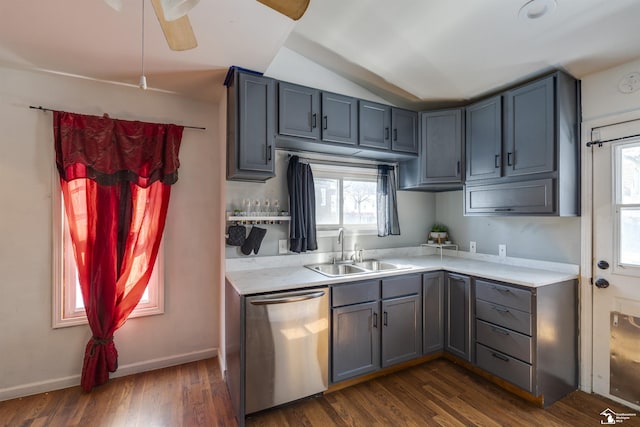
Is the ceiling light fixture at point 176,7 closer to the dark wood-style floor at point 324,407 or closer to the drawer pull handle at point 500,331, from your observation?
the dark wood-style floor at point 324,407

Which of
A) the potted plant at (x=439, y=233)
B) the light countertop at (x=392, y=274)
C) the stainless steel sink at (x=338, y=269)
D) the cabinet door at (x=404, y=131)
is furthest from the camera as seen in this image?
Answer: the potted plant at (x=439, y=233)

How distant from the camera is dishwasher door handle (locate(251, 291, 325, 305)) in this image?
192 centimetres

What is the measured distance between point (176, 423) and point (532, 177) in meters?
3.19

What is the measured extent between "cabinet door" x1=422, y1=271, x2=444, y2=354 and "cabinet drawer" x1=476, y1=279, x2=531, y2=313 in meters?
0.34

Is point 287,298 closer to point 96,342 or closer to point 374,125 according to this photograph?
point 96,342

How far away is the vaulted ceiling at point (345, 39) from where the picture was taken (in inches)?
66.2

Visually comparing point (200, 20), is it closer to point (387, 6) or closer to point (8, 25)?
point (8, 25)

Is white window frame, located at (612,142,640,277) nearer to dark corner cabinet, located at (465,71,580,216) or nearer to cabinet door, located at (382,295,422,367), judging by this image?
dark corner cabinet, located at (465,71,580,216)

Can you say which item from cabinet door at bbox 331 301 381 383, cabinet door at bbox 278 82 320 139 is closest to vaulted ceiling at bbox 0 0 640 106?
cabinet door at bbox 278 82 320 139

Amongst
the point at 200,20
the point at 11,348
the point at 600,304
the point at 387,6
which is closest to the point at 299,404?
the point at 11,348

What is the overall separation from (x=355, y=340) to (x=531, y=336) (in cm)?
127

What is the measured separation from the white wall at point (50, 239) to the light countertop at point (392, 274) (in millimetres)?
674

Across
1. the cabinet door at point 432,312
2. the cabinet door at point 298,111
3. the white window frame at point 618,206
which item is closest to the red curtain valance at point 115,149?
the cabinet door at point 298,111

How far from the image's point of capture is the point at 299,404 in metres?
2.14
